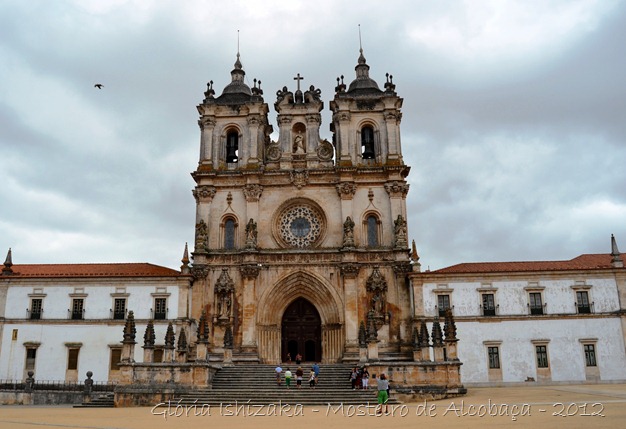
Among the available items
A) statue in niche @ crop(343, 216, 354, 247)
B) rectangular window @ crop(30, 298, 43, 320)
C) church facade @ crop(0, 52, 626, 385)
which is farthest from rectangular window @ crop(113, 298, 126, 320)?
statue in niche @ crop(343, 216, 354, 247)

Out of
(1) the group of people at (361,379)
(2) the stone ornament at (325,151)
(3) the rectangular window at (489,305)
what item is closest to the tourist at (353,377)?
(1) the group of people at (361,379)

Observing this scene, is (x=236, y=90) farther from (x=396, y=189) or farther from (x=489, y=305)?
(x=489, y=305)

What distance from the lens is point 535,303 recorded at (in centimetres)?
3747

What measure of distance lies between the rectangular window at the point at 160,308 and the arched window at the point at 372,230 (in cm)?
1422

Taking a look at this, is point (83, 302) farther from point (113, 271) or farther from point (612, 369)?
point (612, 369)

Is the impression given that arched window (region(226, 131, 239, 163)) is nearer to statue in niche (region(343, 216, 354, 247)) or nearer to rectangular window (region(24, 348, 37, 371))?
statue in niche (region(343, 216, 354, 247))

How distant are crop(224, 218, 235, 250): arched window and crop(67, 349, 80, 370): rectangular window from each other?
1176 cm

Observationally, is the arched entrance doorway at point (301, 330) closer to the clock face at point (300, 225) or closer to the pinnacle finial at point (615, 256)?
the clock face at point (300, 225)

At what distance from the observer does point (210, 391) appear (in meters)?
27.9

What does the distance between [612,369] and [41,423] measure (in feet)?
106

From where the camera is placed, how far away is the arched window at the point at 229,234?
40.3 meters

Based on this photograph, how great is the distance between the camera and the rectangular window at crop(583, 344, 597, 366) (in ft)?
118

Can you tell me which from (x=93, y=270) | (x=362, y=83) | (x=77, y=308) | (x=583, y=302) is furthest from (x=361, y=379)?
(x=362, y=83)

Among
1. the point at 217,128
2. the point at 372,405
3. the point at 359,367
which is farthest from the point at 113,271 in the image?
the point at 372,405
